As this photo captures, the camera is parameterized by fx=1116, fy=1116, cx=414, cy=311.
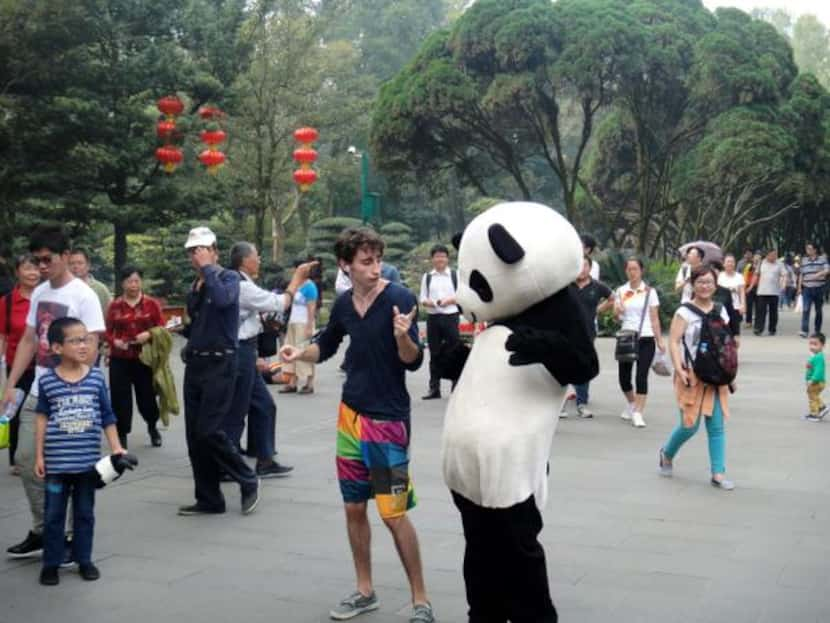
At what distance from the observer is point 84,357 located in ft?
18.5

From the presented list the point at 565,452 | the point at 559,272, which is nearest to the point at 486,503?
the point at 559,272

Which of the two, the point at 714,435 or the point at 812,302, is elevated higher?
the point at 812,302

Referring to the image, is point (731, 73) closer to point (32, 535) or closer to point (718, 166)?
point (718, 166)

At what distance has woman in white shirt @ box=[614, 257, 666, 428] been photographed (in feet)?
34.3

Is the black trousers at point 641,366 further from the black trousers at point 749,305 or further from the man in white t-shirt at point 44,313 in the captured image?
the black trousers at point 749,305

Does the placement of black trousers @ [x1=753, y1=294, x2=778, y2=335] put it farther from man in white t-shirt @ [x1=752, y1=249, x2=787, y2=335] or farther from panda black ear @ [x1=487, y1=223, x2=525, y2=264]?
panda black ear @ [x1=487, y1=223, x2=525, y2=264]

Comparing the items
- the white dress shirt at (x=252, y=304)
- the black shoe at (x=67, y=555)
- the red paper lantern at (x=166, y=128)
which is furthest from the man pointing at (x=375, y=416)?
the red paper lantern at (x=166, y=128)

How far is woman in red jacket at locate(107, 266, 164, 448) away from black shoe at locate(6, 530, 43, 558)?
300 centimetres

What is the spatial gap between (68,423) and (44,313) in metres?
0.76

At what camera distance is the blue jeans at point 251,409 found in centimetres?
754

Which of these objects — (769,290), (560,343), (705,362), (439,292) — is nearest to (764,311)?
(769,290)

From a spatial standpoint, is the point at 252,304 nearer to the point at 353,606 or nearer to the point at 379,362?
the point at 379,362

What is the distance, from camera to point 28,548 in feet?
19.8

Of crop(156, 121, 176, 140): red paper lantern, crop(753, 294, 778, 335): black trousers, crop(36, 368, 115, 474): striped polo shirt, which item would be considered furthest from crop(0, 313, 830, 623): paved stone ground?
crop(753, 294, 778, 335): black trousers
